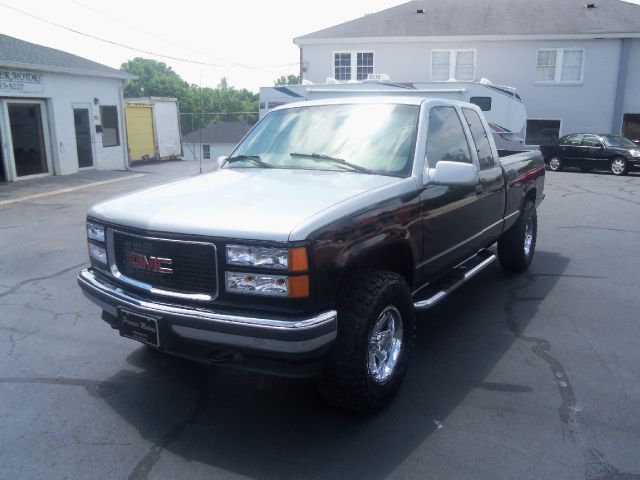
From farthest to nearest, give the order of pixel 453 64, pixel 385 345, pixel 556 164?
pixel 453 64 → pixel 556 164 → pixel 385 345

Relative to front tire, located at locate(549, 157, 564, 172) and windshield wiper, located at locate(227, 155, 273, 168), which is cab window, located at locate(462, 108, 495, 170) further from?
front tire, located at locate(549, 157, 564, 172)

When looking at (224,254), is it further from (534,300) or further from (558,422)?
(534,300)

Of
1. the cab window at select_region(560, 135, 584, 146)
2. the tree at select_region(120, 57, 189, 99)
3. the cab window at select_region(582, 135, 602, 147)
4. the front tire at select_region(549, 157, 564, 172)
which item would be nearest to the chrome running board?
the cab window at select_region(582, 135, 602, 147)

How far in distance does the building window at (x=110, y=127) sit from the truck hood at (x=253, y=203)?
17266 millimetres

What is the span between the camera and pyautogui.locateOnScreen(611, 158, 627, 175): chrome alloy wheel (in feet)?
61.8

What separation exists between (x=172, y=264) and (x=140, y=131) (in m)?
22.2

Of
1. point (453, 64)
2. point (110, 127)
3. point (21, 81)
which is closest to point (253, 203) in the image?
point (21, 81)

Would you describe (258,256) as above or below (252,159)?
below

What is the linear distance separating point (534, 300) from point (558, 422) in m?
2.46

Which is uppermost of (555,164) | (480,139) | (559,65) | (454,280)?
(559,65)

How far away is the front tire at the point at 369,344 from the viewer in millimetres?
3238

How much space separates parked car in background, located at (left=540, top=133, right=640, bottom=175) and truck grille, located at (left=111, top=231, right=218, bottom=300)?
19.0m

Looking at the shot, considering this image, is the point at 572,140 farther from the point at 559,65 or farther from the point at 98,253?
the point at 98,253

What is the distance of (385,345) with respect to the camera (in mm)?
3678
